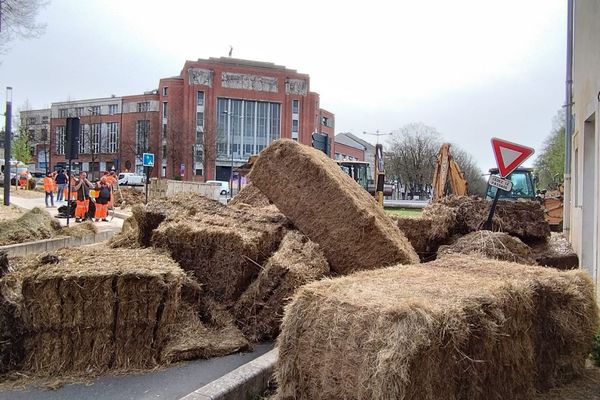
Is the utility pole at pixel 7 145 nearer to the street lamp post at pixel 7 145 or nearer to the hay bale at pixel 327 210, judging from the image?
the street lamp post at pixel 7 145

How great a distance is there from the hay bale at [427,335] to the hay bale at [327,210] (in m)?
1.50

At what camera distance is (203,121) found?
7769 centimetres

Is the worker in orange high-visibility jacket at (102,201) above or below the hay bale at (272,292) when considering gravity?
above

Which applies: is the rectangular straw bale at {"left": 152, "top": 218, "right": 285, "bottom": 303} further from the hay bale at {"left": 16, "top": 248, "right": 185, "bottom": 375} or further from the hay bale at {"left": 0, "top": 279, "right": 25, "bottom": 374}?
the hay bale at {"left": 0, "top": 279, "right": 25, "bottom": 374}

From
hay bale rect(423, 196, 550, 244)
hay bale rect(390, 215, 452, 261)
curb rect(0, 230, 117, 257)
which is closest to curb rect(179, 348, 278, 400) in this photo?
hay bale rect(390, 215, 452, 261)

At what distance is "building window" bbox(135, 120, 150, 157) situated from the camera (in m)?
74.4

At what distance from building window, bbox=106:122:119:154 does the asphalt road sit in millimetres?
81509

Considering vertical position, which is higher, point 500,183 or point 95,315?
point 500,183

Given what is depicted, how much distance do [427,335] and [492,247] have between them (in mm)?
4454

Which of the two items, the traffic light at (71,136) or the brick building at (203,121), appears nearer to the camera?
the traffic light at (71,136)

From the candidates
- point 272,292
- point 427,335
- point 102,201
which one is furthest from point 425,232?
point 102,201

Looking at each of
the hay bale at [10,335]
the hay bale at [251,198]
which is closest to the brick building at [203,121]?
the hay bale at [251,198]

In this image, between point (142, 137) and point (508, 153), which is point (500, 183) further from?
point (142, 137)

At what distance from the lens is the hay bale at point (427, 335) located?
303 centimetres
